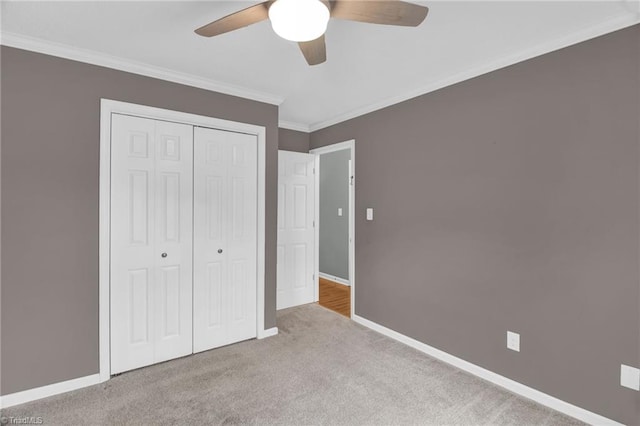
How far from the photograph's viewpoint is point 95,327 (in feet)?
7.65

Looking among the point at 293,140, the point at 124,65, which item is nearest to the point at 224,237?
the point at 124,65

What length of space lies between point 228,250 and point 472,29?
101 inches

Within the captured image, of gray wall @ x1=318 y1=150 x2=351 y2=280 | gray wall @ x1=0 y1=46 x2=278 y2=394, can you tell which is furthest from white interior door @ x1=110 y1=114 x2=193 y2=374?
gray wall @ x1=318 y1=150 x2=351 y2=280

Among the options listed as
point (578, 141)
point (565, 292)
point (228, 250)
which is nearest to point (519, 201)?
point (578, 141)

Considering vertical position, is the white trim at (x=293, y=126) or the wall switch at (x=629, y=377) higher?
the white trim at (x=293, y=126)

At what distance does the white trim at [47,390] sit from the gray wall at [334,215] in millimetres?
3659

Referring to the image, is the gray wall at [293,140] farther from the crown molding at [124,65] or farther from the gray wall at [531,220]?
the gray wall at [531,220]

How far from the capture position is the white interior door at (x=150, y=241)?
241 centimetres

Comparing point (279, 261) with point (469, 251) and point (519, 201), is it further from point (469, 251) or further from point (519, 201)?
point (519, 201)

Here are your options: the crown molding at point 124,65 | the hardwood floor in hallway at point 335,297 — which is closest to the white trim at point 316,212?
the hardwood floor in hallway at point 335,297

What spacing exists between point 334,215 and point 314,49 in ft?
13.0

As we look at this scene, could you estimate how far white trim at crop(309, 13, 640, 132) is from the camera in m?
1.81

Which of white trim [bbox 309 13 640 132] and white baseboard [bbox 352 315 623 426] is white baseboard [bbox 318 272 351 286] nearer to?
white baseboard [bbox 352 315 623 426]

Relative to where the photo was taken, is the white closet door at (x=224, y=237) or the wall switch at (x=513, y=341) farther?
the white closet door at (x=224, y=237)
